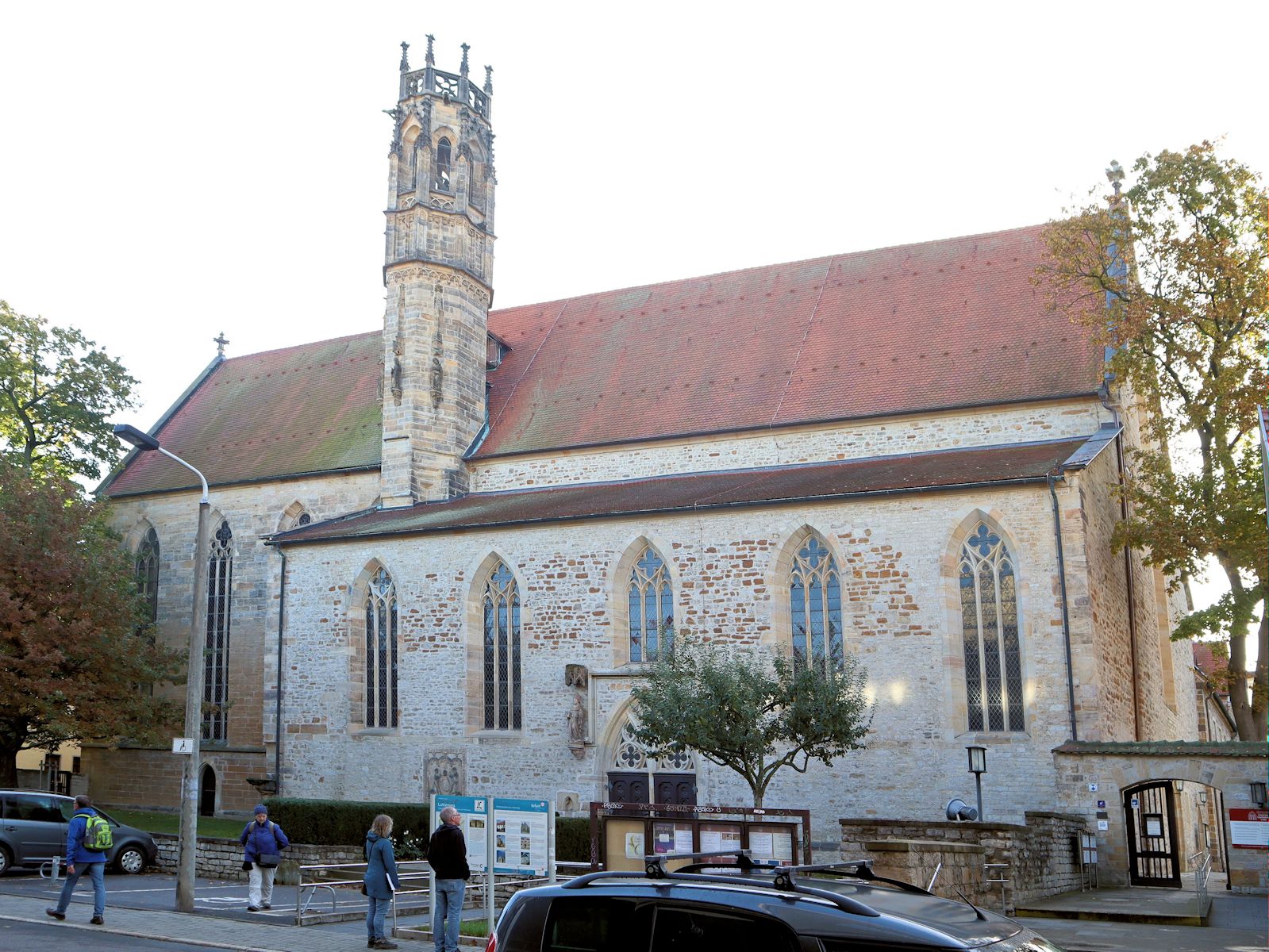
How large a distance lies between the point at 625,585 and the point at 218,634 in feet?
42.1

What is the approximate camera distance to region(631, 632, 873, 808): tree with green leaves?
57.3 feet

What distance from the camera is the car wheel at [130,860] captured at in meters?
21.0

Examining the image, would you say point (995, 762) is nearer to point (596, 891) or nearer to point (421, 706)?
point (421, 706)

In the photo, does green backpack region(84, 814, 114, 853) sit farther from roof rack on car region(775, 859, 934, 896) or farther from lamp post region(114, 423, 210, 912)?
roof rack on car region(775, 859, 934, 896)

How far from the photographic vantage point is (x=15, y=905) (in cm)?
1598

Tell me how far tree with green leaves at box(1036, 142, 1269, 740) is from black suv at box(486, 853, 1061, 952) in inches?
680

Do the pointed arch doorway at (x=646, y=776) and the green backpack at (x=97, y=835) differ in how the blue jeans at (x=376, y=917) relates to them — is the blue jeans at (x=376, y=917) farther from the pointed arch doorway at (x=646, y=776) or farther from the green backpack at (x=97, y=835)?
the pointed arch doorway at (x=646, y=776)

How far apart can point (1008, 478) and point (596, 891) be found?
16815 millimetres

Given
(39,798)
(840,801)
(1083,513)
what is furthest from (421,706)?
(1083,513)

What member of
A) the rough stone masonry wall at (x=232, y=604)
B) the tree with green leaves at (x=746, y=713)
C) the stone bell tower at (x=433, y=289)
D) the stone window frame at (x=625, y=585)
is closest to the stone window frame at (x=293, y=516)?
the rough stone masonry wall at (x=232, y=604)

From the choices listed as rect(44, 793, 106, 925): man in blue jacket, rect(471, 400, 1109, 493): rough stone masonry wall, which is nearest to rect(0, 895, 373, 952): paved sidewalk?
rect(44, 793, 106, 925): man in blue jacket

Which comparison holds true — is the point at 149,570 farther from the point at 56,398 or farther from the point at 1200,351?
the point at 1200,351

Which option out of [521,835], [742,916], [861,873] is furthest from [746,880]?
[521,835]

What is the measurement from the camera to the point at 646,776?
23312mm
